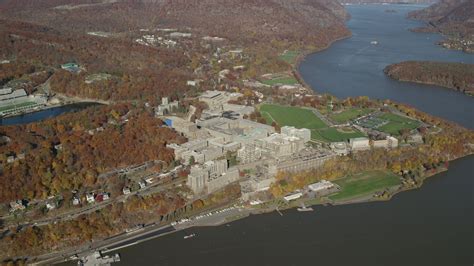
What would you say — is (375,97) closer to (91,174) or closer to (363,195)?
(363,195)

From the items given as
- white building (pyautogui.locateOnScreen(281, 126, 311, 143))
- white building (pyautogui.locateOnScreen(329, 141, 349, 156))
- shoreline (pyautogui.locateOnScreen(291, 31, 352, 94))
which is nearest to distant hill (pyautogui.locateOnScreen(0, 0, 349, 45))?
shoreline (pyautogui.locateOnScreen(291, 31, 352, 94))

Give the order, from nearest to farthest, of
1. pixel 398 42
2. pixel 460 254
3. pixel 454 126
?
pixel 460 254, pixel 454 126, pixel 398 42

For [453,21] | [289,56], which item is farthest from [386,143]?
[453,21]

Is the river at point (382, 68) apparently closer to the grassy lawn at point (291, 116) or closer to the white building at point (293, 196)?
the grassy lawn at point (291, 116)

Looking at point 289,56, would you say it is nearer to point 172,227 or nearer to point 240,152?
point 240,152

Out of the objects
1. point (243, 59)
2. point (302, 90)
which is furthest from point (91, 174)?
point (243, 59)

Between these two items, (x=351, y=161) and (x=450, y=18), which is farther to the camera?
(x=450, y=18)

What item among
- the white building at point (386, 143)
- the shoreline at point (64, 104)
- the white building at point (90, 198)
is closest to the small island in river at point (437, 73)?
the white building at point (386, 143)

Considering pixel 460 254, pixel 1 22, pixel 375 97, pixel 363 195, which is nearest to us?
pixel 460 254
